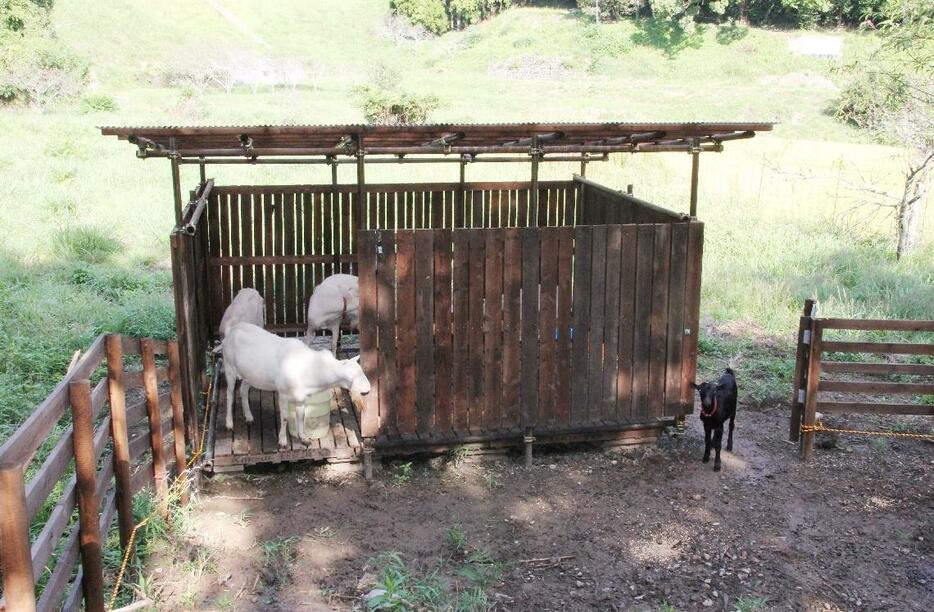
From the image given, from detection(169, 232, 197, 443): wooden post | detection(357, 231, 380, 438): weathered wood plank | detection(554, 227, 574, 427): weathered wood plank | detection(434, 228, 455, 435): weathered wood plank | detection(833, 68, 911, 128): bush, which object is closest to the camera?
detection(169, 232, 197, 443): wooden post

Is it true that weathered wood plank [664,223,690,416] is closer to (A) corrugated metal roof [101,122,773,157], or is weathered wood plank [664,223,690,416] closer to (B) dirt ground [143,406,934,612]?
(B) dirt ground [143,406,934,612]

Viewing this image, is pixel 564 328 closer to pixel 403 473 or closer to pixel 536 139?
pixel 536 139

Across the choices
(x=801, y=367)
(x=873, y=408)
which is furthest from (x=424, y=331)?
(x=873, y=408)

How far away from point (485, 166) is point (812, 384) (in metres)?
15.6

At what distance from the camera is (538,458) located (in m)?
7.66

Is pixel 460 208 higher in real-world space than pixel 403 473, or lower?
higher

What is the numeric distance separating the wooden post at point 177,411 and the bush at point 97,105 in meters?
30.4

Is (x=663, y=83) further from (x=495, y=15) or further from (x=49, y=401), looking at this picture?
(x=49, y=401)

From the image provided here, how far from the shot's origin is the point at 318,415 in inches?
288

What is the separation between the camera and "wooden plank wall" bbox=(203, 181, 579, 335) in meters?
10.1

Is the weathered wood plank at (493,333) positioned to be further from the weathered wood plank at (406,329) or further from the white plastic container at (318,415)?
the white plastic container at (318,415)

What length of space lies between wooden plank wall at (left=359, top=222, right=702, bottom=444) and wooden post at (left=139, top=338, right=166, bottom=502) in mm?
1757

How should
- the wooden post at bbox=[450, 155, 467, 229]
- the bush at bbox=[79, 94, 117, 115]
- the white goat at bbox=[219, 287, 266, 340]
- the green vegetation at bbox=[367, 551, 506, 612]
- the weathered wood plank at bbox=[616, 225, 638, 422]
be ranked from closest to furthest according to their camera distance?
the green vegetation at bbox=[367, 551, 506, 612] → the weathered wood plank at bbox=[616, 225, 638, 422] → the white goat at bbox=[219, 287, 266, 340] → the wooden post at bbox=[450, 155, 467, 229] → the bush at bbox=[79, 94, 117, 115]

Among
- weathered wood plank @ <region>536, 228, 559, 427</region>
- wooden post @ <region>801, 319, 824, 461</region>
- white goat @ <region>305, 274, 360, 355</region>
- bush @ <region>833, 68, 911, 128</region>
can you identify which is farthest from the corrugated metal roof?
bush @ <region>833, 68, 911, 128</region>
